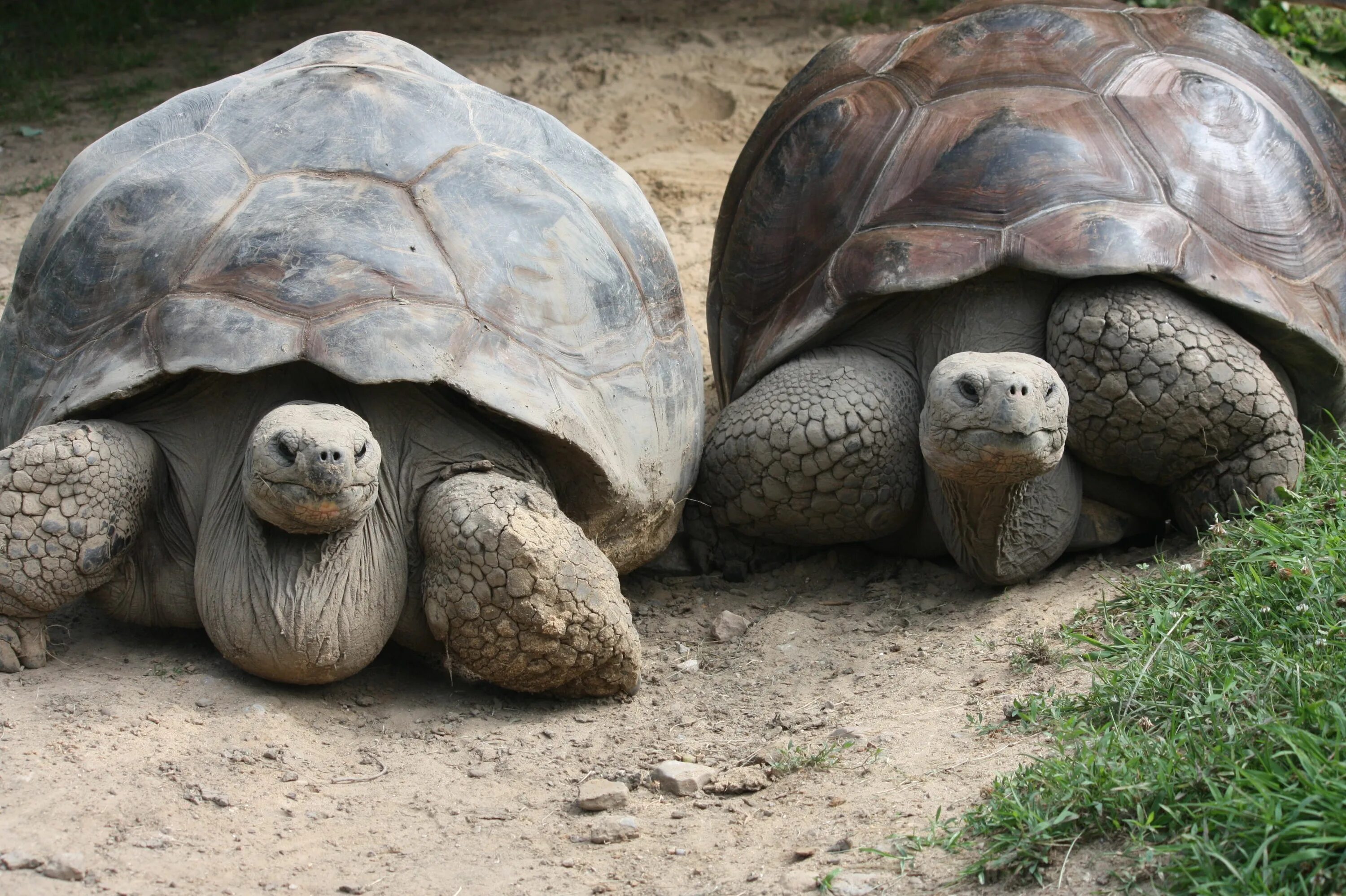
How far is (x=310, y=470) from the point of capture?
111 inches

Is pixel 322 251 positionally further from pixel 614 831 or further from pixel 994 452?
pixel 994 452

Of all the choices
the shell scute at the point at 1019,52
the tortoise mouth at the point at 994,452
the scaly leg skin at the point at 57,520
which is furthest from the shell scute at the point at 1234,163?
the scaly leg skin at the point at 57,520

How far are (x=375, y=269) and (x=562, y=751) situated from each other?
1.13 metres

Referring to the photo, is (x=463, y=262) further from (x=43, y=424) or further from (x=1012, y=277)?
(x=1012, y=277)

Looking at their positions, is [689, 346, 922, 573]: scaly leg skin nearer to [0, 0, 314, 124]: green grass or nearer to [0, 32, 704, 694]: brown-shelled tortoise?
[0, 32, 704, 694]: brown-shelled tortoise

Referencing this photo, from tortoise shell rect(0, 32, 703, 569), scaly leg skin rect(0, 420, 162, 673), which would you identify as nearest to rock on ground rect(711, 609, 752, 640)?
tortoise shell rect(0, 32, 703, 569)

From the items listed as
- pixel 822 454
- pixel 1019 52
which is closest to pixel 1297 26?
pixel 1019 52

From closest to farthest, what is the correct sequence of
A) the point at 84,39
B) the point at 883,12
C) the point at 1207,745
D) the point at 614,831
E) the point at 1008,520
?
the point at 1207,745
the point at 614,831
the point at 1008,520
the point at 84,39
the point at 883,12

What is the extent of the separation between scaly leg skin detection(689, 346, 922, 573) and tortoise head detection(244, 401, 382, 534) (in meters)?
1.33

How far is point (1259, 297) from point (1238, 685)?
1617 millimetres

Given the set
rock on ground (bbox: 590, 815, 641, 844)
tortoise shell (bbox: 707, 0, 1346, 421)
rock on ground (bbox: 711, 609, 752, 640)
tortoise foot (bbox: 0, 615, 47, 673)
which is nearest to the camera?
rock on ground (bbox: 590, 815, 641, 844)

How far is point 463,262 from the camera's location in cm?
339

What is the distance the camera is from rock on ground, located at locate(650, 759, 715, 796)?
2836mm

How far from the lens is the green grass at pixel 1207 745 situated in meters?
2.09
